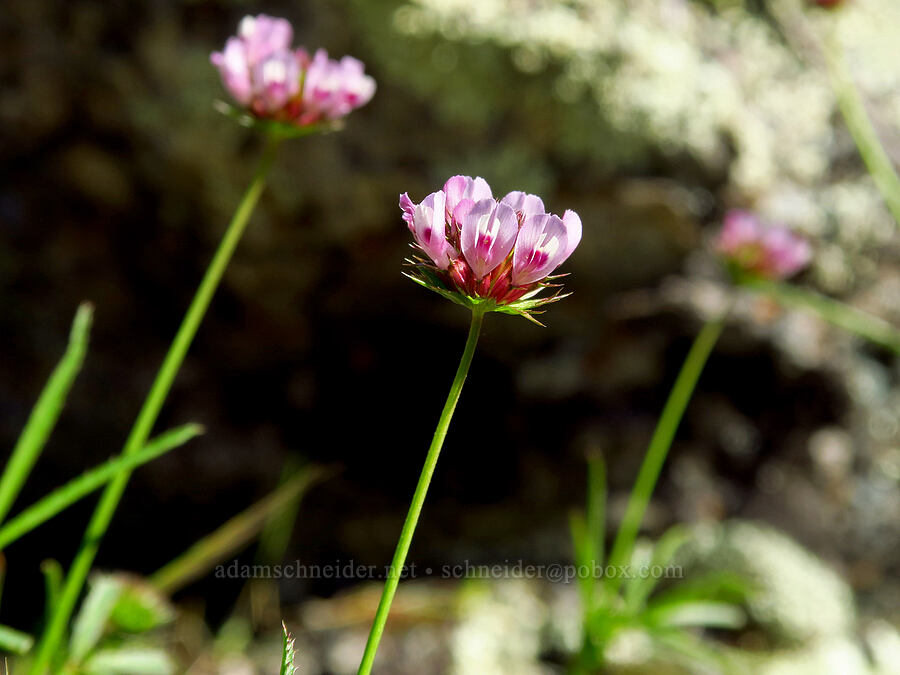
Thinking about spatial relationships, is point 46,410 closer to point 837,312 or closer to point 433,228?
point 433,228

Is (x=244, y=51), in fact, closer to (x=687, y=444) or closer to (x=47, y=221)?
(x=47, y=221)

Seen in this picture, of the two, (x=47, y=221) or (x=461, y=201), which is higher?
(x=47, y=221)

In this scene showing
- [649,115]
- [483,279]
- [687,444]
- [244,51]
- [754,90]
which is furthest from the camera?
[687,444]

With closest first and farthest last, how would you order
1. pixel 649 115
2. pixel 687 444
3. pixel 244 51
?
1. pixel 244 51
2. pixel 649 115
3. pixel 687 444

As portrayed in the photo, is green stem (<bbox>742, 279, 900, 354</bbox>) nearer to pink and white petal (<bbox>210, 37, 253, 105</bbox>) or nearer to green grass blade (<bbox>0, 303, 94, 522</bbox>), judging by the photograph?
pink and white petal (<bbox>210, 37, 253, 105</bbox>)

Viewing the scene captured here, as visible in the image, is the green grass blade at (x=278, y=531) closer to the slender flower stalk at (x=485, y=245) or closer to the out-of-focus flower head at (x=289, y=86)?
the out-of-focus flower head at (x=289, y=86)

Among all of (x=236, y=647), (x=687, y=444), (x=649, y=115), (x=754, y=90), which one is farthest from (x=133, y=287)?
(x=754, y=90)

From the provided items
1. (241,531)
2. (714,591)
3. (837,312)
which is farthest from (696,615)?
(241,531)

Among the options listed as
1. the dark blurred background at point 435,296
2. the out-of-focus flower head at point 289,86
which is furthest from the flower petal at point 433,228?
the dark blurred background at point 435,296
